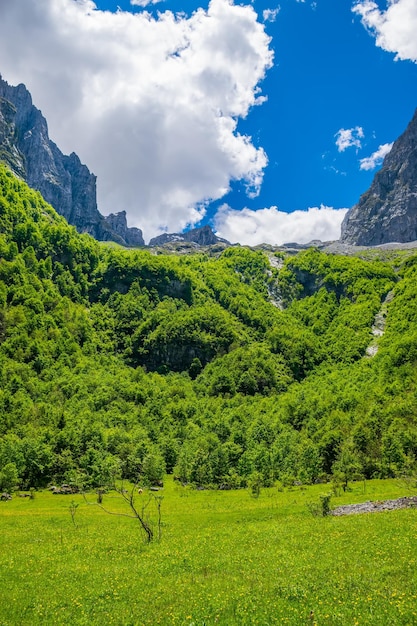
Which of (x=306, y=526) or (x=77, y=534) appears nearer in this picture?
(x=306, y=526)

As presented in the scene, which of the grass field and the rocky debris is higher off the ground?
the grass field

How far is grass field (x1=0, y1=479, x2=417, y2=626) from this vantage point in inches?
711

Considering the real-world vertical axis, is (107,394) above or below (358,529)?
above

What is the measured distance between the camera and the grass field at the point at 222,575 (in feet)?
59.2

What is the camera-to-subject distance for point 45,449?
375 ft

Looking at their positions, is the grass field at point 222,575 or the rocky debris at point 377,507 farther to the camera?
the rocky debris at point 377,507

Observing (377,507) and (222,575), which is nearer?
(222,575)

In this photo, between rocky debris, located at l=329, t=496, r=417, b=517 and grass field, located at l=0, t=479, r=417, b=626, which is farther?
rocky debris, located at l=329, t=496, r=417, b=517

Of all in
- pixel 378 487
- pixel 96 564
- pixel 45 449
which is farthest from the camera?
pixel 45 449

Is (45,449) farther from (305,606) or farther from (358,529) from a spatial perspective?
(305,606)

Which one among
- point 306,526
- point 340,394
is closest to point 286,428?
point 340,394

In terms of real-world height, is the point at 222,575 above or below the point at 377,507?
above

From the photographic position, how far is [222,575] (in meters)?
23.7

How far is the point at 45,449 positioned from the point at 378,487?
8421 centimetres
